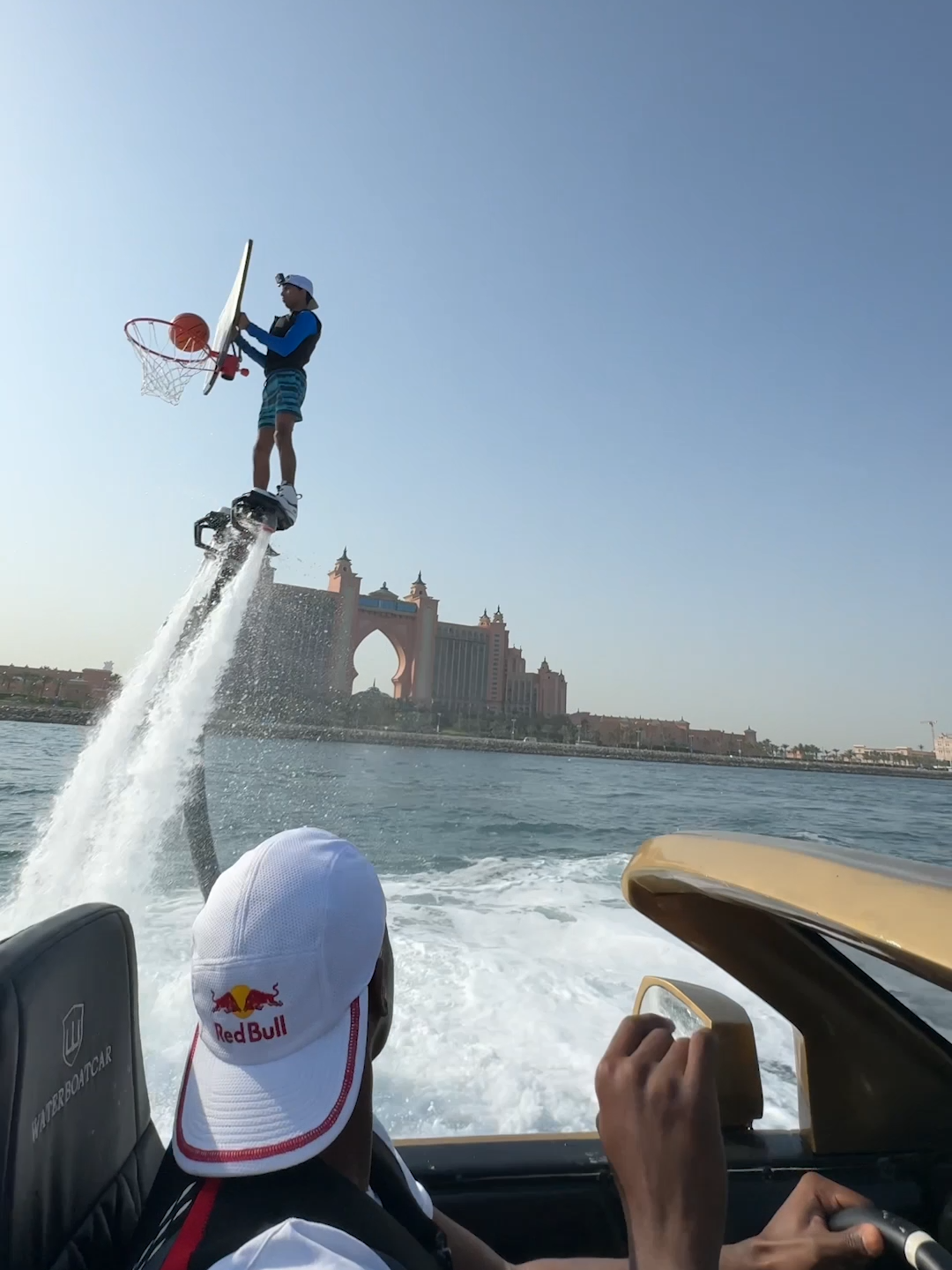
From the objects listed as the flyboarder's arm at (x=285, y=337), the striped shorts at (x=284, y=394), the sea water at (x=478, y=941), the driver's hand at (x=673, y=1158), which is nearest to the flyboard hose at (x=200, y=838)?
the sea water at (x=478, y=941)

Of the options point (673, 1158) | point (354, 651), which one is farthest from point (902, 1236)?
point (354, 651)

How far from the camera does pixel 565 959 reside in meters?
6.18

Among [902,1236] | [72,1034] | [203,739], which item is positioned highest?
[203,739]

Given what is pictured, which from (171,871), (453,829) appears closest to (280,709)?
(453,829)

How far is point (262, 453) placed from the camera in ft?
20.6

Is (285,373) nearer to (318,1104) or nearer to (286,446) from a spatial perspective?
(286,446)

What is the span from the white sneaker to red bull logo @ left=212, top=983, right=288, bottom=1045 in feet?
18.5

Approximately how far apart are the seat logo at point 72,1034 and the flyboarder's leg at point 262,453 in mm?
5408

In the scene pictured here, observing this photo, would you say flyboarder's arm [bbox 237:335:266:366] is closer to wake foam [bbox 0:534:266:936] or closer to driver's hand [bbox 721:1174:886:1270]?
wake foam [bbox 0:534:266:936]

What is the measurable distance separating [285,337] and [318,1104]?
6.08m

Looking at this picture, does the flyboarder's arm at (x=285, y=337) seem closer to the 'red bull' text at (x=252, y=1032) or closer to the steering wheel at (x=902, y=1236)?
the 'red bull' text at (x=252, y=1032)

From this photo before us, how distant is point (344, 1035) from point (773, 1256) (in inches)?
47.7

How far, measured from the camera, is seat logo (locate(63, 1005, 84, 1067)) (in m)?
1.24

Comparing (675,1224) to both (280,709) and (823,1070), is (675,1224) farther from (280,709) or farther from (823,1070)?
(280,709)
